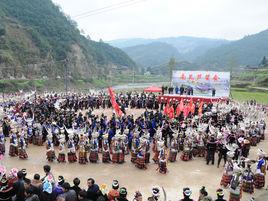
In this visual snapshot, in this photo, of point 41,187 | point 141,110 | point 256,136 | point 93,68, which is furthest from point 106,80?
point 41,187

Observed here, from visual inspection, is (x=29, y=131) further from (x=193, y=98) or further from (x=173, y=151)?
(x=193, y=98)

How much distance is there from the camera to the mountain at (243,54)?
14950 cm

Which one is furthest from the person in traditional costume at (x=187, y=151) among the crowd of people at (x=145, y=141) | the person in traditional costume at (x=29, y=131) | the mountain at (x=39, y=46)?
the mountain at (x=39, y=46)

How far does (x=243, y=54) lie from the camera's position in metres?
161

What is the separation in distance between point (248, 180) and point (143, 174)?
414 cm

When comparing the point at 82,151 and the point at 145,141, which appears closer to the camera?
the point at 145,141

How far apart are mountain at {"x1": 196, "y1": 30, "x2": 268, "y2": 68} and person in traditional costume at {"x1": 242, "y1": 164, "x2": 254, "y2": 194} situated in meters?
128

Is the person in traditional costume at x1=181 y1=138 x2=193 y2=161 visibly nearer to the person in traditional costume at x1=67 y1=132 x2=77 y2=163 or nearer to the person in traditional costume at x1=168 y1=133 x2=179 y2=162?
the person in traditional costume at x1=168 y1=133 x2=179 y2=162

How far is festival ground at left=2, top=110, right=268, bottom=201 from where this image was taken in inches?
530

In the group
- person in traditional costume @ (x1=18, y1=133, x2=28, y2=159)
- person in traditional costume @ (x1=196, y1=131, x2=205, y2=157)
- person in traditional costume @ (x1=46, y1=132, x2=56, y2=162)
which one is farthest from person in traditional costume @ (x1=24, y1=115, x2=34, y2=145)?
person in traditional costume @ (x1=196, y1=131, x2=205, y2=157)

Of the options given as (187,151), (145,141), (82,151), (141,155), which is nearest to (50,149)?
(82,151)

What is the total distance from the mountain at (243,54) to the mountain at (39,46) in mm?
70436

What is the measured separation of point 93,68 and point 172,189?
74601mm

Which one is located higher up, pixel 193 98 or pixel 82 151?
pixel 193 98
